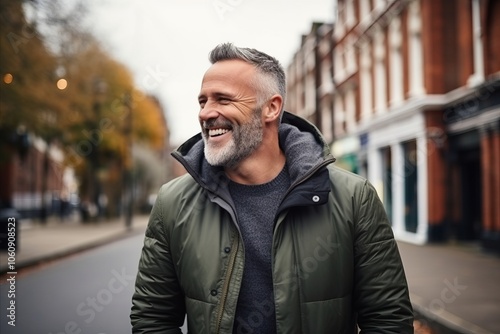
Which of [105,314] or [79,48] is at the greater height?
[79,48]

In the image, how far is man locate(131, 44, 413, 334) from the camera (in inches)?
81.1

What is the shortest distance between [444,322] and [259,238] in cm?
513

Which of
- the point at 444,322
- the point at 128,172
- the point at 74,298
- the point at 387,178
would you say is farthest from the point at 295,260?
the point at 128,172

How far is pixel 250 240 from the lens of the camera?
7.09 ft

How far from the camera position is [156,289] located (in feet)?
7.27

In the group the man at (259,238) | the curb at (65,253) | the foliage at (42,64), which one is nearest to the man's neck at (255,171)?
the man at (259,238)

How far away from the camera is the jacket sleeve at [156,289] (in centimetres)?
220

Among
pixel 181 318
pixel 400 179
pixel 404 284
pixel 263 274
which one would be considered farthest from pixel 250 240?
pixel 400 179

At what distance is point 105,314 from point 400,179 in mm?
15341

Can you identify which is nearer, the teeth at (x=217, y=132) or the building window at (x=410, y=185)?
the teeth at (x=217, y=132)

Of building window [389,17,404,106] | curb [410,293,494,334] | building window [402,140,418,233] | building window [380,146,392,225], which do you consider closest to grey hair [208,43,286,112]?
curb [410,293,494,334]

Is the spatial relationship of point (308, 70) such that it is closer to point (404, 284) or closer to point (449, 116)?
point (449, 116)

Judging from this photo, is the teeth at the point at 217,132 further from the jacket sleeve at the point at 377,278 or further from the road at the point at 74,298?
the road at the point at 74,298

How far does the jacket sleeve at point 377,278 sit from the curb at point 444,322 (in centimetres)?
439
